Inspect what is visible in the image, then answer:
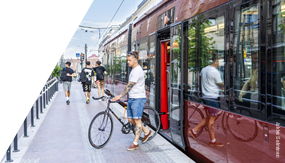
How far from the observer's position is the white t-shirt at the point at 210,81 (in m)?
3.65

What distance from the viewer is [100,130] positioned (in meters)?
5.23

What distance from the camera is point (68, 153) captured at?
4867 millimetres

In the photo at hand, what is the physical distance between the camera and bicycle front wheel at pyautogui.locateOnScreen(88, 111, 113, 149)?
515cm

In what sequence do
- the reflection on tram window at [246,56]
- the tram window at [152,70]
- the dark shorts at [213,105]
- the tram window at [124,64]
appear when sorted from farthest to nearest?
the tram window at [124,64] < the tram window at [152,70] < the dark shorts at [213,105] < the reflection on tram window at [246,56]

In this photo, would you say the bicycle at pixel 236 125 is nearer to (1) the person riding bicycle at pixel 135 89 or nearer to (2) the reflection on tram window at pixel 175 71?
(2) the reflection on tram window at pixel 175 71

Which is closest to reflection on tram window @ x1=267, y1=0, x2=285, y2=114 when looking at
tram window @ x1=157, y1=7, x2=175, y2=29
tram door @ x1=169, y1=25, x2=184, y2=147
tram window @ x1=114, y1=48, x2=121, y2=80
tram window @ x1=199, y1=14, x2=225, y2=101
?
tram window @ x1=199, y1=14, x2=225, y2=101

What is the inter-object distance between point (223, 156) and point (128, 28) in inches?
283

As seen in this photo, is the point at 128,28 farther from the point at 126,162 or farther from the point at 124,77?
the point at 126,162

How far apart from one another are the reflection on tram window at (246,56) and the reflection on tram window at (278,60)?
218 mm

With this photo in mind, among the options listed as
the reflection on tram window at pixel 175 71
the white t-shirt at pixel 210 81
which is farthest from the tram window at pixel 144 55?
the white t-shirt at pixel 210 81

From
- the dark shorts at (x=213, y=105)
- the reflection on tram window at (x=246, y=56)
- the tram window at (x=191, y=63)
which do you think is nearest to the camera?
the reflection on tram window at (x=246, y=56)

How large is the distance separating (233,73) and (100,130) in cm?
286

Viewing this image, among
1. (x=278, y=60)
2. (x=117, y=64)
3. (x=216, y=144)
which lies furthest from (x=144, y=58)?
(x=117, y=64)

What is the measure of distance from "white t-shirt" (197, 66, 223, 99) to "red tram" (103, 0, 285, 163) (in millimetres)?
89
